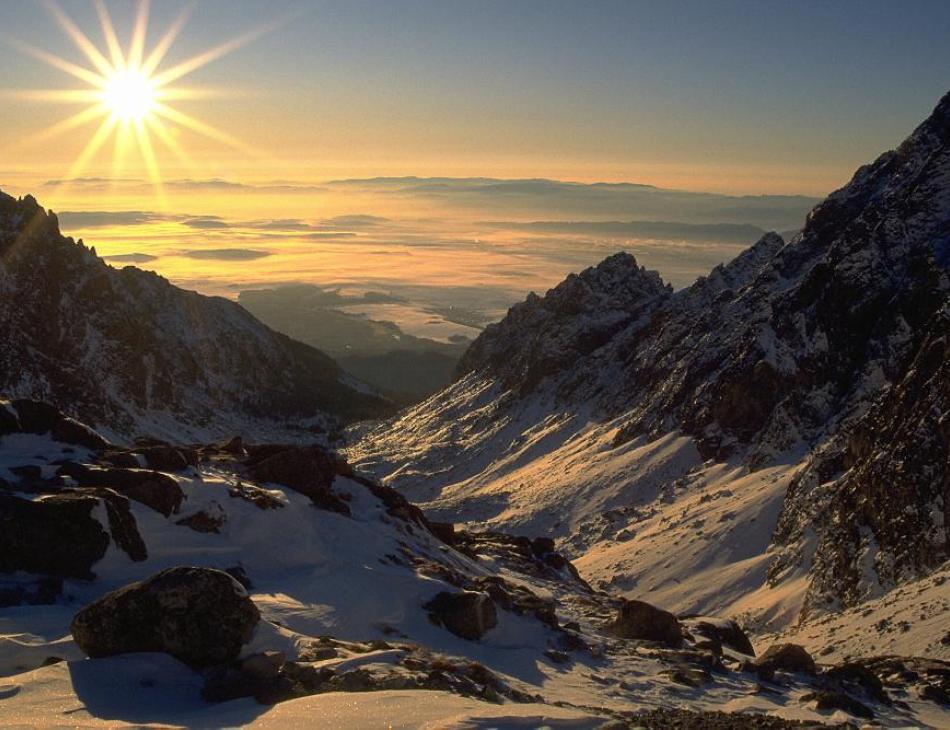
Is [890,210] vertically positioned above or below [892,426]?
above

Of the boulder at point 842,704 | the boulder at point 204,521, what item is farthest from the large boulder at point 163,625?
the boulder at point 842,704

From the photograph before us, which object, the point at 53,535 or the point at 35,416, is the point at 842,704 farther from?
the point at 35,416

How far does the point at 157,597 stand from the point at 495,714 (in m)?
7.61

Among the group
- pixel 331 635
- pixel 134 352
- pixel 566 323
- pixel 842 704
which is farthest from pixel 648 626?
pixel 566 323

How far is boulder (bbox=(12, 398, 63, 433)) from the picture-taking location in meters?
32.7

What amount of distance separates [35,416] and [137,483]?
6.25m

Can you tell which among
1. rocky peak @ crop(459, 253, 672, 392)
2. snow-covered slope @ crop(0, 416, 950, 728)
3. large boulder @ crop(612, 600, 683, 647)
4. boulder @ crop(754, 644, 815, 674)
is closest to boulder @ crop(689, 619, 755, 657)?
snow-covered slope @ crop(0, 416, 950, 728)

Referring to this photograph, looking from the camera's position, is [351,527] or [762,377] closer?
[351,527]

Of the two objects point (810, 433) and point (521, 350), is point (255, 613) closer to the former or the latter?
point (810, 433)

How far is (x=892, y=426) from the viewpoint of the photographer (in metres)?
44.1

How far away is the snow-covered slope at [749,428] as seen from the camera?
42469 mm

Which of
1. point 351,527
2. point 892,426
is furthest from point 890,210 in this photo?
point 351,527

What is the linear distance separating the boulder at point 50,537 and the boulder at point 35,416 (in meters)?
8.72

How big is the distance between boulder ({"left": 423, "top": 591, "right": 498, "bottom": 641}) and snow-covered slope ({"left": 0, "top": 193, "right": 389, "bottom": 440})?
223 ft
